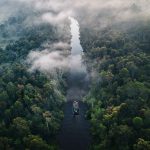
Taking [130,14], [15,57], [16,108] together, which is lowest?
[16,108]

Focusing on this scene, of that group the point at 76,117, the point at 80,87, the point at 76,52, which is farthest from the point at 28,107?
the point at 76,52

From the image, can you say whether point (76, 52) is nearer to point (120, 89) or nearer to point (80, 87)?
point (80, 87)

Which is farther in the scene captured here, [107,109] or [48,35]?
[48,35]

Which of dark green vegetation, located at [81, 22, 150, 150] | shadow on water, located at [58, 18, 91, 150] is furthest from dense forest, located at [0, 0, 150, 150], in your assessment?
shadow on water, located at [58, 18, 91, 150]

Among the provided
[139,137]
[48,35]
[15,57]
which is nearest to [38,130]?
[139,137]

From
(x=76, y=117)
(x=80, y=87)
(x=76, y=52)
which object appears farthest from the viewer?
(x=76, y=52)

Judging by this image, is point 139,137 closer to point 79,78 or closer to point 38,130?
point 38,130
